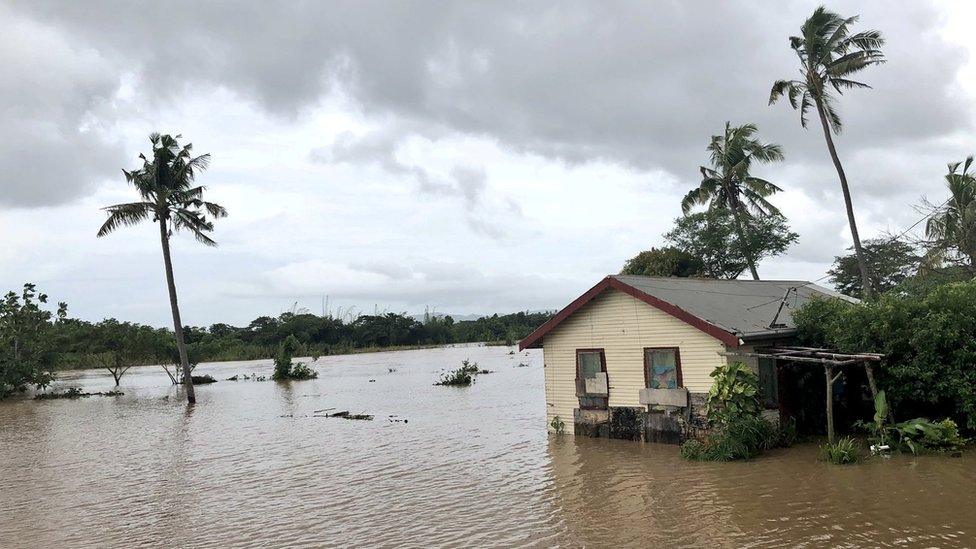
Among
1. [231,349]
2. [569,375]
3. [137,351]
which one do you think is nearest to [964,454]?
[569,375]

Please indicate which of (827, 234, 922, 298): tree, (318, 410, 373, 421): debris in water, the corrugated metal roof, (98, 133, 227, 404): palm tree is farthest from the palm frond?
(827, 234, 922, 298): tree

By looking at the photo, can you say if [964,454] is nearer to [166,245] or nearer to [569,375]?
[569,375]

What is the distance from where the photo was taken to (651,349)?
1567 centimetres

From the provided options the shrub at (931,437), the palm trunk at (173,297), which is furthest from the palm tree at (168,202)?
the shrub at (931,437)

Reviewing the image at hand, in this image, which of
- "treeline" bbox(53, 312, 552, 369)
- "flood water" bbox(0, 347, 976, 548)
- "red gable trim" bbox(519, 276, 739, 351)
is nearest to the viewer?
"flood water" bbox(0, 347, 976, 548)

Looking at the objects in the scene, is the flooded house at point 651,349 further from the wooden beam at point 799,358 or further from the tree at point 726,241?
the tree at point 726,241

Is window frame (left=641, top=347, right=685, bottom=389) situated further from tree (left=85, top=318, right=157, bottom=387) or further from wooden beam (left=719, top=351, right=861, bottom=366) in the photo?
tree (left=85, top=318, right=157, bottom=387)

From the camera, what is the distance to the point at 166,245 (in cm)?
3397

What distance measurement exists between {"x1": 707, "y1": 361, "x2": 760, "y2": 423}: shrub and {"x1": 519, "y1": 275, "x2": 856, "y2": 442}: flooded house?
459 millimetres

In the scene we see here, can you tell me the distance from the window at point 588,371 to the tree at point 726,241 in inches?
1170

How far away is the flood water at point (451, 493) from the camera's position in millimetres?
9680

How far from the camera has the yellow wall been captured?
1483 centimetres

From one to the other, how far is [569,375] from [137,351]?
41.8 metres

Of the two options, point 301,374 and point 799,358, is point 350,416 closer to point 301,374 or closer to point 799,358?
point 799,358
